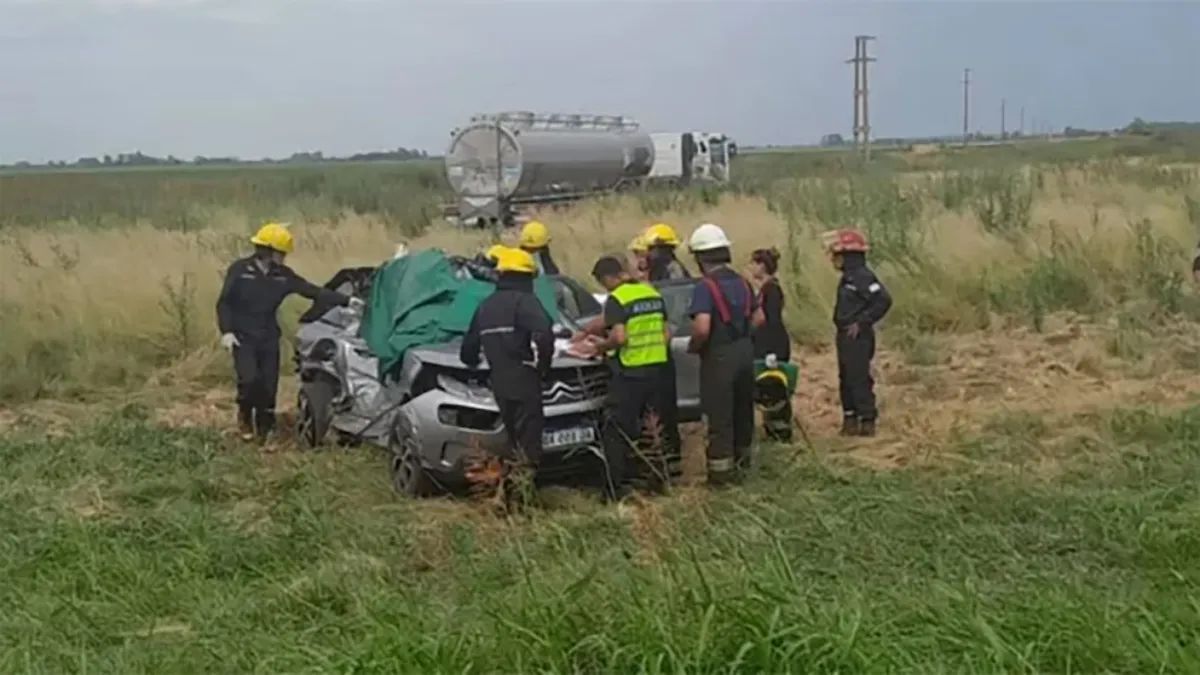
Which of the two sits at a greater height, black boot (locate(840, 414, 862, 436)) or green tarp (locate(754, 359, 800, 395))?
green tarp (locate(754, 359, 800, 395))

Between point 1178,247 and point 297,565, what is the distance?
12.3 metres

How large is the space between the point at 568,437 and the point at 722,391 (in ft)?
3.14

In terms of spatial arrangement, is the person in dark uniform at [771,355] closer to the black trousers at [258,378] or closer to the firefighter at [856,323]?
the firefighter at [856,323]

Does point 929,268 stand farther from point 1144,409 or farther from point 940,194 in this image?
point 940,194

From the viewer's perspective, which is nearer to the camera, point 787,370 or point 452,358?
point 452,358

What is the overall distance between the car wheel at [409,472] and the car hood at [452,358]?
1.64 ft

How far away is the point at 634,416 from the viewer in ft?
25.7

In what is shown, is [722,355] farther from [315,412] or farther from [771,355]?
[315,412]

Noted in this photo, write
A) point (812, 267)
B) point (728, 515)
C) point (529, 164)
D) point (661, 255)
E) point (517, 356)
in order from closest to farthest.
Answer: point (728, 515), point (517, 356), point (661, 255), point (812, 267), point (529, 164)

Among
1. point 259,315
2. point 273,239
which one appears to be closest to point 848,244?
point 273,239

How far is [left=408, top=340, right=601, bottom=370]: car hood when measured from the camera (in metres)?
8.07

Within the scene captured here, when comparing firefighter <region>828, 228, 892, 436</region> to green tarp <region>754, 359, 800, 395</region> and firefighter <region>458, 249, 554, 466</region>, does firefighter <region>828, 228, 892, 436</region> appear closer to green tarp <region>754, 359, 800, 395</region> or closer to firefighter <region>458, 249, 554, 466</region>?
green tarp <region>754, 359, 800, 395</region>

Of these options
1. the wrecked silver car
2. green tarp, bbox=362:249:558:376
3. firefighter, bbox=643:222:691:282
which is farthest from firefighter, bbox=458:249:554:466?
firefighter, bbox=643:222:691:282

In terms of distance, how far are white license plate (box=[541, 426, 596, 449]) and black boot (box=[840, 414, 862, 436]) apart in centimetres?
247
